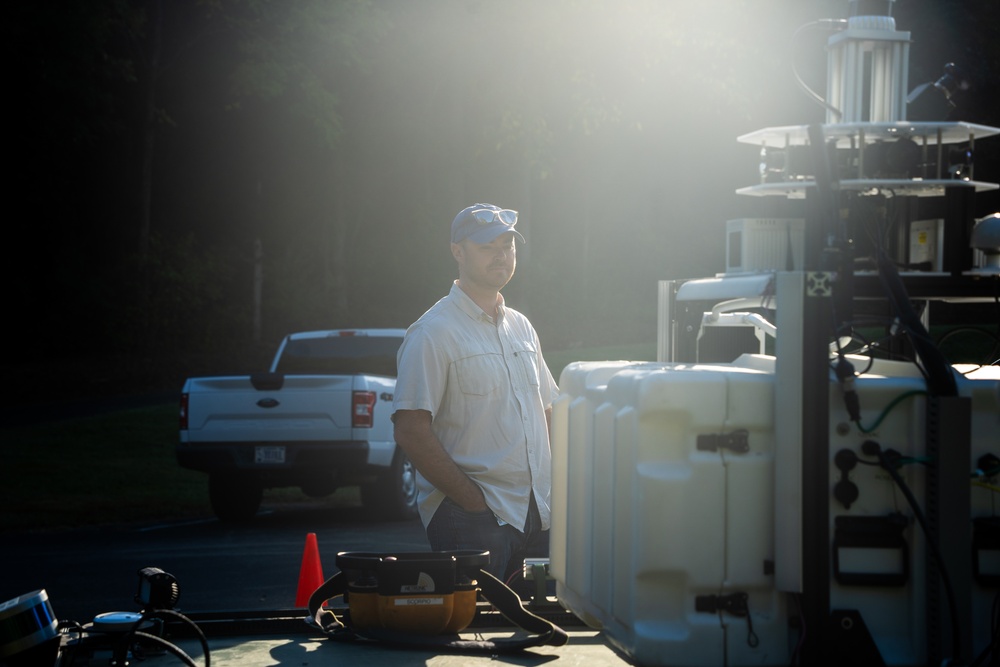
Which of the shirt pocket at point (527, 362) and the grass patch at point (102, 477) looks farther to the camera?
the grass patch at point (102, 477)

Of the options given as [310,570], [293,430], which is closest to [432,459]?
[310,570]

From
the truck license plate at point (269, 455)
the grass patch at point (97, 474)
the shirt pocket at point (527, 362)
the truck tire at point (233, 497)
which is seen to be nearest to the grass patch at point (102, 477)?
the grass patch at point (97, 474)

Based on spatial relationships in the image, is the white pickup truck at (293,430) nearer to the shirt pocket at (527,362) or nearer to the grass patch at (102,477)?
the grass patch at (102,477)

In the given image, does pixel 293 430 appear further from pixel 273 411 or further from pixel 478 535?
pixel 478 535

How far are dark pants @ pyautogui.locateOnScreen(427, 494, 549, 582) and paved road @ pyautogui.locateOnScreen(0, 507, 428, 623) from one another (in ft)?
12.5

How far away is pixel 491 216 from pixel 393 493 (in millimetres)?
9279

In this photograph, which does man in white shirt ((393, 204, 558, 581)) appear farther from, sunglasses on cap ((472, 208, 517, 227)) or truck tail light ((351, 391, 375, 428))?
truck tail light ((351, 391, 375, 428))

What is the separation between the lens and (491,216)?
540 centimetres

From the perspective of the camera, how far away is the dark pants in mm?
5266

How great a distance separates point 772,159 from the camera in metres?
4.34

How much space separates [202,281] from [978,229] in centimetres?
3692

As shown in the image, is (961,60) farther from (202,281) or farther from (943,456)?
(943,456)

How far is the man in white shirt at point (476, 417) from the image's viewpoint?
17.2 ft

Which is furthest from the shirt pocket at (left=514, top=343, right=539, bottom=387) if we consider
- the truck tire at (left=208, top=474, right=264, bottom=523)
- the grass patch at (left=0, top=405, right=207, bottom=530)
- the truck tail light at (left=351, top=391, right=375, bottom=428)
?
the grass patch at (left=0, top=405, right=207, bottom=530)
